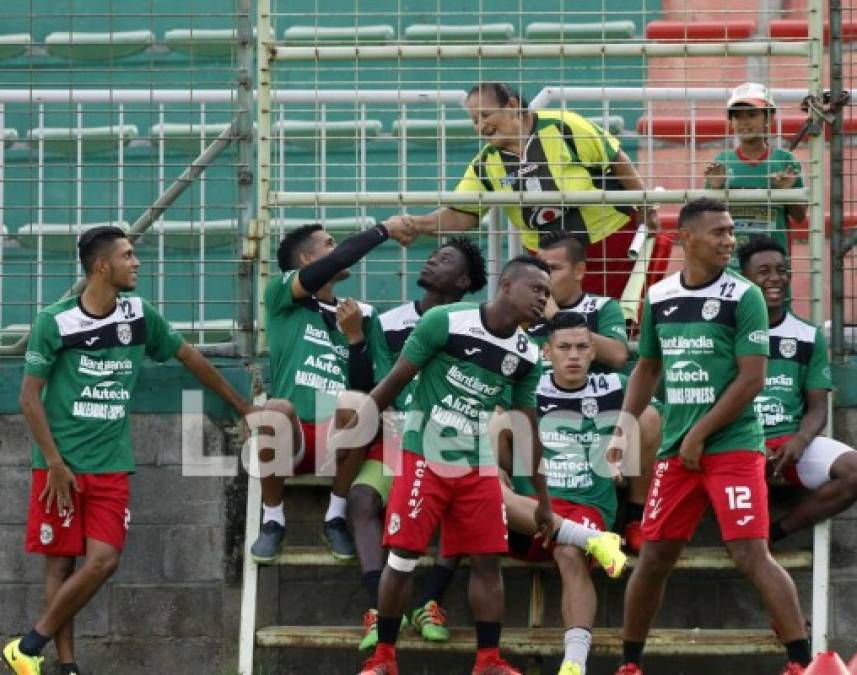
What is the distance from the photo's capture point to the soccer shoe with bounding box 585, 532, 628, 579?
789cm

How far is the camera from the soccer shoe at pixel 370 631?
8.00 m

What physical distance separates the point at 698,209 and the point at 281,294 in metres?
Result: 2.11

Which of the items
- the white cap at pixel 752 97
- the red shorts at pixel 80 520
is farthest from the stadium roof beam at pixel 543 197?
the red shorts at pixel 80 520

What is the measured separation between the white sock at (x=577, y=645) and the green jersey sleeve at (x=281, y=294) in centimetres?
209

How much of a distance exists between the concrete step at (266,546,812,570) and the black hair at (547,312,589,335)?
3.64 ft

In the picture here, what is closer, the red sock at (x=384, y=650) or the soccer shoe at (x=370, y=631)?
the red sock at (x=384, y=650)

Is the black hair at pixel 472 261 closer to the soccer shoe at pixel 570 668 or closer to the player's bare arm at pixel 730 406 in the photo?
the player's bare arm at pixel 730 406

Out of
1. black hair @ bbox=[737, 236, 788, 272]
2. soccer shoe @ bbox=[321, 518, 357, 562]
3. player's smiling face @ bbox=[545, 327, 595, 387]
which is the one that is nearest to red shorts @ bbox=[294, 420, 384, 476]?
soccer shoe @ bbox=[321, 518, 357, 562]

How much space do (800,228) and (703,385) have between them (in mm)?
1844

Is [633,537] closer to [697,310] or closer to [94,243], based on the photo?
[697,310]

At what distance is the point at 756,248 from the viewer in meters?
8.56

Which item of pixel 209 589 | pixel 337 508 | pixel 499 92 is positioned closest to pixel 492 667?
pixel 337 508

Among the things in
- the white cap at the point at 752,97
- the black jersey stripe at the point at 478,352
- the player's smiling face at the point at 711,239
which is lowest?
the black jersey stripe at the point at 478,352

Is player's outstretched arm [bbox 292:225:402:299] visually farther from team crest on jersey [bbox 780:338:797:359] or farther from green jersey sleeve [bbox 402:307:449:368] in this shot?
team crest on jersey [bbox 780:338:797:359]
